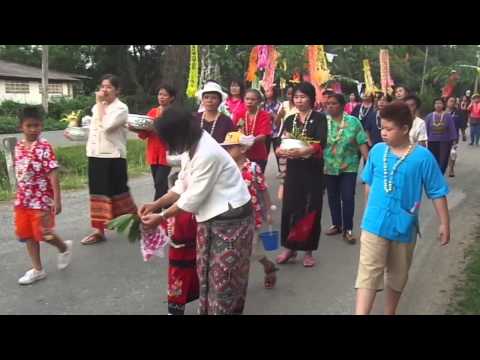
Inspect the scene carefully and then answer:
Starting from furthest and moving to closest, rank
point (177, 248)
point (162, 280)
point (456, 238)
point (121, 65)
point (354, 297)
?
point (121, 65), point (456, 238), point (162, 280), point (354, 297), point (177, 248)

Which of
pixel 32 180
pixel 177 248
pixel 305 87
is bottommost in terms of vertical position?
pixel 177 248

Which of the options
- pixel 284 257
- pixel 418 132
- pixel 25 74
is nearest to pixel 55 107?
pixel 25 74

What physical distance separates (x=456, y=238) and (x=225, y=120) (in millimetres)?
3205

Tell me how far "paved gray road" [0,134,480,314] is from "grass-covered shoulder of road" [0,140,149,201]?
224 centimetres

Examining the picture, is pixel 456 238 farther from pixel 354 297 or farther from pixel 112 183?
pixel 112 183

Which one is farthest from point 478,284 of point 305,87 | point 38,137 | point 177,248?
point 38,137

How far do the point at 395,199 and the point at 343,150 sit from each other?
7.36 feet

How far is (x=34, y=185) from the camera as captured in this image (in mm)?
4176

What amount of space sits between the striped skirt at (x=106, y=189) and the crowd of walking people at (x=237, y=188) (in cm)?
1

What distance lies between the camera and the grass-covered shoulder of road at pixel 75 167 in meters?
8.20

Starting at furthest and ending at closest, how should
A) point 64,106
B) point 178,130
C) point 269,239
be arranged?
point 64,106 < point 269,239 < point 178,130

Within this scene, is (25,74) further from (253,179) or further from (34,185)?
(253,179)

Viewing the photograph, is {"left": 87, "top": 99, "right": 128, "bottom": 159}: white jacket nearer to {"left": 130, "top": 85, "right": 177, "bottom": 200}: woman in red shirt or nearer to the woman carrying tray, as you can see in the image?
{"left": 130, "top": 85, "right": 177, "bottom": 200}: woman in red shirt

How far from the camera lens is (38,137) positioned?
4.20 m
